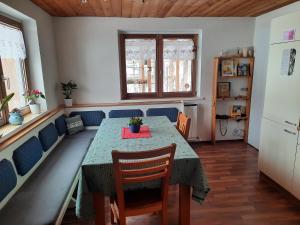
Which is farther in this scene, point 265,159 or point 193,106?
Result: point 193,106

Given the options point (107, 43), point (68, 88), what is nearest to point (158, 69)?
point (107, 43)

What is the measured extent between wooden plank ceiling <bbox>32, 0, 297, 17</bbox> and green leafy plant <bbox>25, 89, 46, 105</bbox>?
1.17 meters

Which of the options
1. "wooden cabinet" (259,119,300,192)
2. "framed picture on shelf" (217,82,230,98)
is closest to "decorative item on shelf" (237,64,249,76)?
"framed picture on shelf" (217,82,230,98)

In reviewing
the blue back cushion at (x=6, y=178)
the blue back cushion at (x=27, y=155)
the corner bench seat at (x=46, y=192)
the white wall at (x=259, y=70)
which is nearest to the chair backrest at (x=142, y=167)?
the corner bench seat at (x=46, y=192)

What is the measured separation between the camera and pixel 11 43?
2516mm

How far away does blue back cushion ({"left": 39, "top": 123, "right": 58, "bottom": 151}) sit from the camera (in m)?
2.63

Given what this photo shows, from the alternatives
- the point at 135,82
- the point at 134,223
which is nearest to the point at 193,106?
the point at 135,82

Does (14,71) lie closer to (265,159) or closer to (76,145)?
(76,145)

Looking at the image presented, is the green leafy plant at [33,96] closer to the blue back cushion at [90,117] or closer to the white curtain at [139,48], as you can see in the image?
the blue back cushion at [90,117]

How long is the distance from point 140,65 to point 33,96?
6.39 ft

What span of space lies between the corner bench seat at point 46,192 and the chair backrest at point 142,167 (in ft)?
1.84

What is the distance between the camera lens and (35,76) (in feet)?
10.1

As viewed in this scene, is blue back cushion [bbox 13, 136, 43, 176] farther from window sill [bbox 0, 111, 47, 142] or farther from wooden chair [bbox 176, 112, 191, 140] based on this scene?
wooden chair [bbox 176, 112, 191, 140]

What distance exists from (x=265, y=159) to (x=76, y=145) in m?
2.55
